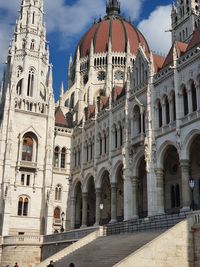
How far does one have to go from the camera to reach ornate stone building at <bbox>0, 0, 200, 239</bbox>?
113 ft

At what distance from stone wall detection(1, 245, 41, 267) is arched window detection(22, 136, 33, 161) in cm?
1223

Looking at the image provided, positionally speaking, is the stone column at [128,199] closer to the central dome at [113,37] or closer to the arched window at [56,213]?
the arched window at [56,213]

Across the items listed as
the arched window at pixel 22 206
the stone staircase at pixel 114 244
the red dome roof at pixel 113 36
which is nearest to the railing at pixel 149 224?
the stone staircase at pixel 114 244

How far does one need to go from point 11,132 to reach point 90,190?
12.5 meters

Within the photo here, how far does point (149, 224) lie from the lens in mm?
28688

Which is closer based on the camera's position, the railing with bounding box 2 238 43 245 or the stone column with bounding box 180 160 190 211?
the stone column with bounding box 180 160 190 211

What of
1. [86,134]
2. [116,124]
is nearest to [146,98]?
[116,124]

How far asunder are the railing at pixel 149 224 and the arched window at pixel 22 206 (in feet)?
52.0

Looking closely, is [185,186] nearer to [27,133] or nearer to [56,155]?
[56,155]

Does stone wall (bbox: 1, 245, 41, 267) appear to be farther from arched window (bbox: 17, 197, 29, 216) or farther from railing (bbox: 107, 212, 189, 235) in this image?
railing (bbox: 107, 212, 189, 235)

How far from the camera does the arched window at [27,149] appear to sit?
47812 mm

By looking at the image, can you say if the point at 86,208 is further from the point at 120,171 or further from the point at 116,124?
the point at 116,124

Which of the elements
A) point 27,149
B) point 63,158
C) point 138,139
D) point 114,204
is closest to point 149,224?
point 138,139

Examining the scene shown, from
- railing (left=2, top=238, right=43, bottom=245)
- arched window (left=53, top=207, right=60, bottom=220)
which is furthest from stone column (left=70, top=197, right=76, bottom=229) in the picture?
railing (left=2, top=238, right=43, bottom=245)
